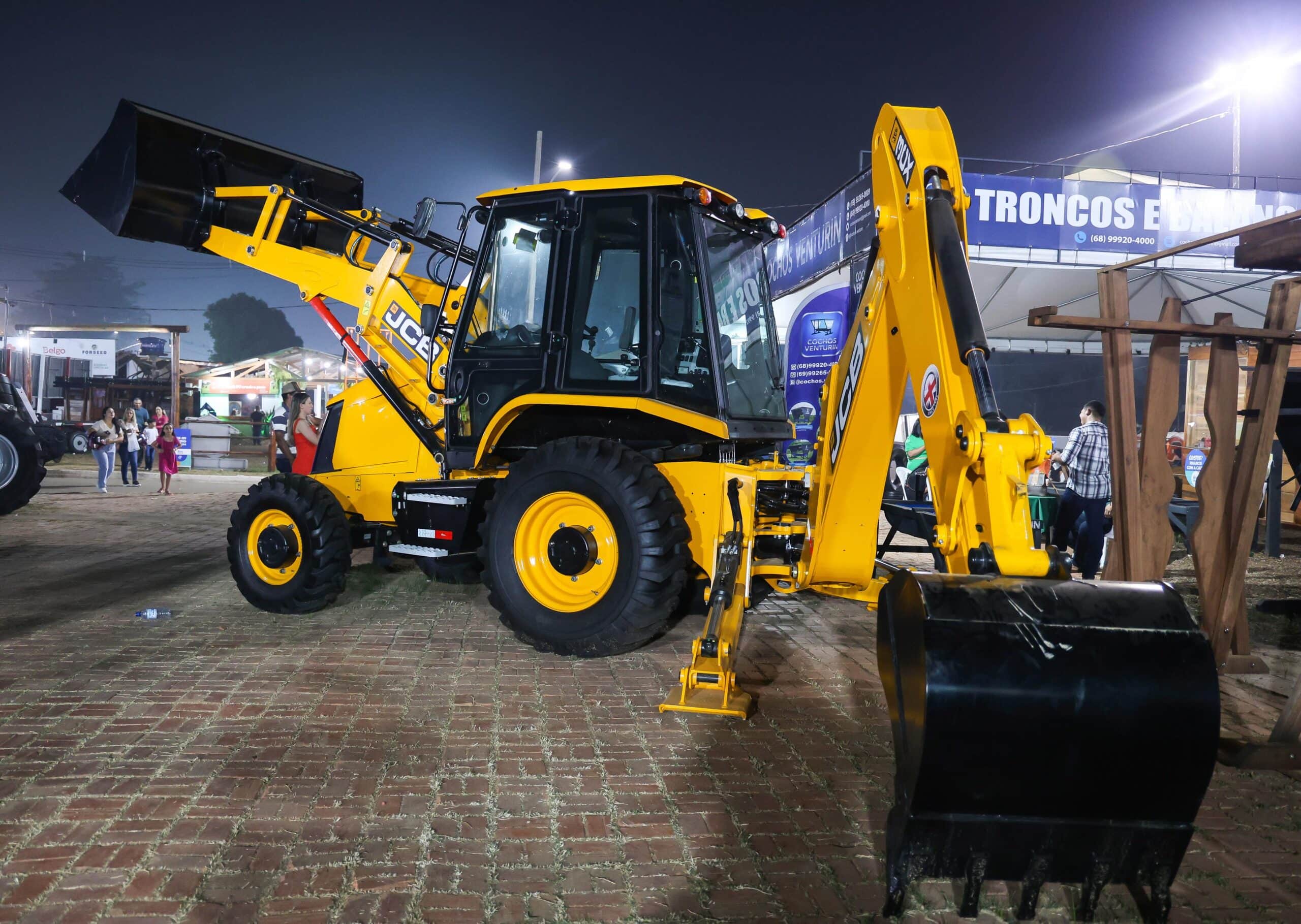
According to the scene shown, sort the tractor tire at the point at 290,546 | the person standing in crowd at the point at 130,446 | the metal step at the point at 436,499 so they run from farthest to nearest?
the person standing in crowd at the point at 130,446
the tractor tire at the point at 290,546
the metal step at the point at 436,499

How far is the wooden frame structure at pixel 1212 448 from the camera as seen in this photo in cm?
511

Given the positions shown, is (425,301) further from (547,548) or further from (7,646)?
(7,646)

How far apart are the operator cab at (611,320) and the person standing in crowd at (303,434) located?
3.73 meters

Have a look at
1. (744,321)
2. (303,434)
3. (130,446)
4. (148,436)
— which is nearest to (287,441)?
(303,434)

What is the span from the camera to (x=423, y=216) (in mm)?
5852

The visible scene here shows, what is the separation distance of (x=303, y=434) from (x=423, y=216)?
12.6 ft

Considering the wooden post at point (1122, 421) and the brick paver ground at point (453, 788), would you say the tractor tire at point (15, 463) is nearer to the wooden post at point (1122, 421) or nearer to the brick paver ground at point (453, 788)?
the brick paver ground at point (453, 788)

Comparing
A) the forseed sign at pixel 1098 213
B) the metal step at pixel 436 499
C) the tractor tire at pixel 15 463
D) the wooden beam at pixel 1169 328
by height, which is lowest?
the tractor tire at pixel 15 463

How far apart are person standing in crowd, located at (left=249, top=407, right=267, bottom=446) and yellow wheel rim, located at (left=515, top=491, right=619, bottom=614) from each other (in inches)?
1171

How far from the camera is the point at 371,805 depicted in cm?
310

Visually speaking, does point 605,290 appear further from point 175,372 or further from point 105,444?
point 175,372

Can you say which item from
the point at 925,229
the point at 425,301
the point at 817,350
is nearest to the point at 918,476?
the point at 817,350

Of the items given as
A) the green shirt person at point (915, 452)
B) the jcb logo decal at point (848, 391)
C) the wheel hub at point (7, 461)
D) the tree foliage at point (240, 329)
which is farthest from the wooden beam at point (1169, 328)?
the tree foliage at point (240, 329)

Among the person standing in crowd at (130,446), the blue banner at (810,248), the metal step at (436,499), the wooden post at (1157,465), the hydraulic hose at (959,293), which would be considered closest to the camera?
the hydraulic hose at (959,293)
